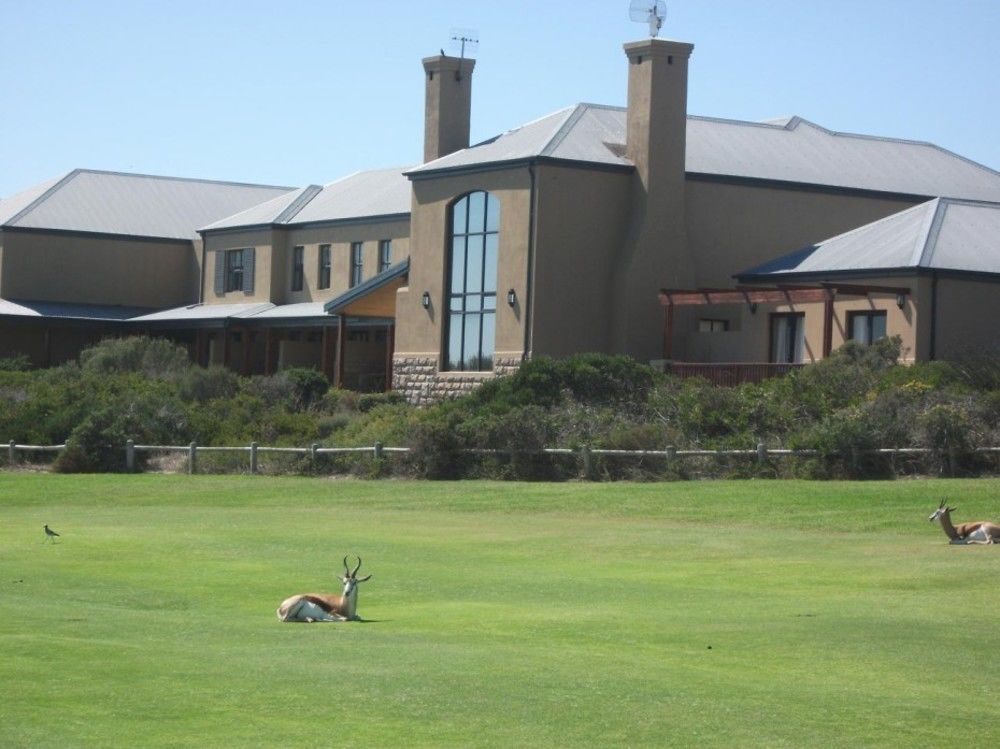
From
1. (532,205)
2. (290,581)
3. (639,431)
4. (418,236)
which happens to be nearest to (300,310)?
(418,236)

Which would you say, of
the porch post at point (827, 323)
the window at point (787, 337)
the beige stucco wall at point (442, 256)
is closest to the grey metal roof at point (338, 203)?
the beige stucco wall at point (442, 256)

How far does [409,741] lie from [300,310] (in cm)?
4882

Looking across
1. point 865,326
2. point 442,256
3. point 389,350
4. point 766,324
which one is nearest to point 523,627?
point 865,326

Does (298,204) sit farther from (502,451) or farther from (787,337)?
(502,451)

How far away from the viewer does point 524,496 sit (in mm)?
30641

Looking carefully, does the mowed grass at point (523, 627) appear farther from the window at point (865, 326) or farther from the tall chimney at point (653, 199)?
the tall chimney at point (653, 199)

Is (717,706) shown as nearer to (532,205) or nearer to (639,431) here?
(639,431)

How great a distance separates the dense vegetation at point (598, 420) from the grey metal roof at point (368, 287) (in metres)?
7.42

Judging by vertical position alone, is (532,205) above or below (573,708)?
above

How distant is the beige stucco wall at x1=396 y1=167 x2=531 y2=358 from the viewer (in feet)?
146

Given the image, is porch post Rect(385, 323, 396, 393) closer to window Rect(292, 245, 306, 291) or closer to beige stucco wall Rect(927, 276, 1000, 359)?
window Rect(292, 245, 306, 291)

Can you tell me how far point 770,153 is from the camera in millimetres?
48594

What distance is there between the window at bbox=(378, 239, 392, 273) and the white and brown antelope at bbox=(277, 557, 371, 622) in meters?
41.4

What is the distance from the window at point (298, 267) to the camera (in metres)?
60.7
